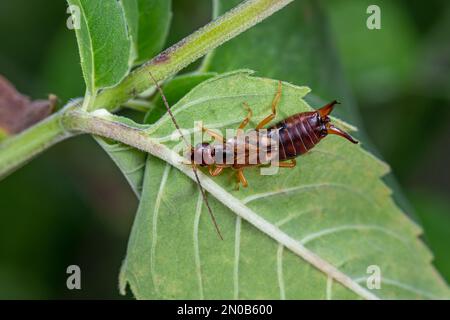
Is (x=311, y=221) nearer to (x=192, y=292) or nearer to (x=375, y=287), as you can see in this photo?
(x=375, y=287)

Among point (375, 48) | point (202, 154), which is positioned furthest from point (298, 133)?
point (375, 48)

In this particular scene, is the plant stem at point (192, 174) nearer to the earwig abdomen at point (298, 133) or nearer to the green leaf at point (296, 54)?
the earwig abdomen at point (298, 133)

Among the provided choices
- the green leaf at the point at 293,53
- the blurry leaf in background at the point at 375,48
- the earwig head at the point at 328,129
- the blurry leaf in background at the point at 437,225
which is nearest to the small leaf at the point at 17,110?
the green leaf at the point at 293,53

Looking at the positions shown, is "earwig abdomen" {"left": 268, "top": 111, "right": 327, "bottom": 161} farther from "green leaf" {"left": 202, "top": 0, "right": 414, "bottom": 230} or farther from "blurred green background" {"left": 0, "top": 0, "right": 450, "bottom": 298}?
"blurred green background" {"left": 0, "top": 0, "right": 450, "bottom": 298}

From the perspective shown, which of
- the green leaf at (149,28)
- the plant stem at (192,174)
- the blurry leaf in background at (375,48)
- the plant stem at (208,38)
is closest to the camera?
the plant stem at (208,38)

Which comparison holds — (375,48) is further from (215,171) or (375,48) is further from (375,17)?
(215,171)
